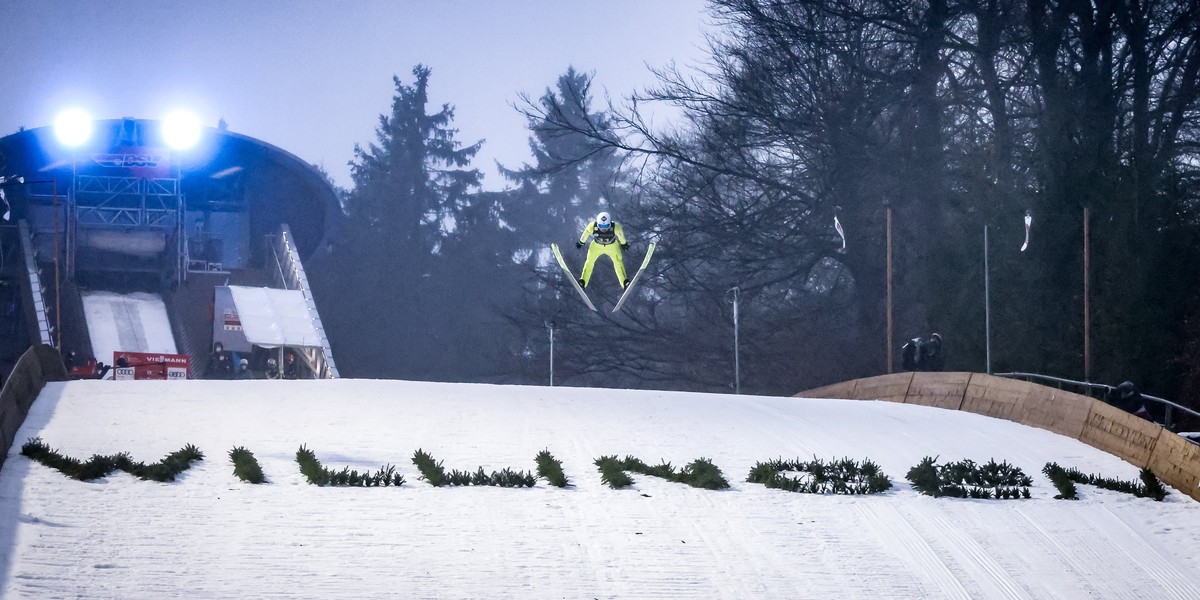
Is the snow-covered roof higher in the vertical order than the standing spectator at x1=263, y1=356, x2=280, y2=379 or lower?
higher

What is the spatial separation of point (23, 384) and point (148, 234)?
35.0 metres

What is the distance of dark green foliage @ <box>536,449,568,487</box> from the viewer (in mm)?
11961

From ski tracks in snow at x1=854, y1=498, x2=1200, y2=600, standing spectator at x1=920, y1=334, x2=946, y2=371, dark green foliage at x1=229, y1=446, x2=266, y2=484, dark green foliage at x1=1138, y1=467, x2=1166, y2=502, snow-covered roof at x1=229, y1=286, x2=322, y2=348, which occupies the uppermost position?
snow-covered roof at x1=229, y1=286, x2=322, y2=348

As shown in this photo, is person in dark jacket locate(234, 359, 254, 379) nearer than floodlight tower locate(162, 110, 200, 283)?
Yes

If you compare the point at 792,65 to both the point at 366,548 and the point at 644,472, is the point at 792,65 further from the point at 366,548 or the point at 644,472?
the point at 366,548

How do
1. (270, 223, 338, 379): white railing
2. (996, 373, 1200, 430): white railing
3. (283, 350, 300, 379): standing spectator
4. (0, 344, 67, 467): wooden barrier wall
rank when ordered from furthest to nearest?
(283, 350, 300, 379): standing spectator
(270, 223, 338, 379): white railing
(996, 373, 1200, 430): white railing
(0, 344, 67, 467): wooden barrier wall

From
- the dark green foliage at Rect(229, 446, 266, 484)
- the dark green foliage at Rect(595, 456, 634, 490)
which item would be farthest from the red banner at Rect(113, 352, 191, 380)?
the dark green foliage at Rect(595, 456, 634, 490)

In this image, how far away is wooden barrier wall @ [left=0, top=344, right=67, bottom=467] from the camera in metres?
12.9

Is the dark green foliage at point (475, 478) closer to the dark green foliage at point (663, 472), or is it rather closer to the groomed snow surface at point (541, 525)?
the groomed snow surface at point (541, 525)

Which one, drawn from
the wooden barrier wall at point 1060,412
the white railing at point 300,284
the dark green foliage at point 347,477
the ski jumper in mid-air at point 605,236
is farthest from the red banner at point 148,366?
the dark green foliage at point 347,477

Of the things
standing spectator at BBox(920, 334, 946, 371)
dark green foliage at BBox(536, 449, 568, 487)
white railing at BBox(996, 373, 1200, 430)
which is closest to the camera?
dark green foliage at BBox(536, 449, 568, 487)

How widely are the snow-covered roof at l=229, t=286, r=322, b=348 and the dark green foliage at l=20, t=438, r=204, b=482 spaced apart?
104 feet

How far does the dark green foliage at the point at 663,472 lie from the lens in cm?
1205

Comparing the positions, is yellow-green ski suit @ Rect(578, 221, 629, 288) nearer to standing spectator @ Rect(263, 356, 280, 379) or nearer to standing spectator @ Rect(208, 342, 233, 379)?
standing spectator @ Rect(208, 342, 233, 379)
